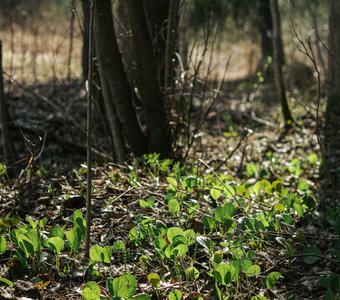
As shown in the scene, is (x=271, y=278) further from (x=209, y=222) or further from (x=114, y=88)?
(x=114, y=88)

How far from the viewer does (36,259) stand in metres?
3.25

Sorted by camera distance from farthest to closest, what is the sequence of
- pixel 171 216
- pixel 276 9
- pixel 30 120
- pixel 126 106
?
pixel 276 9, pixel 30 120, pixel 126 106, pixel 171 216

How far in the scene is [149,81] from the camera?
5.34 meters

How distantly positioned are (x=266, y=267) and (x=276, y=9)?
17.1ft

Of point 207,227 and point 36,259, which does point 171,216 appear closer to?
point 207,227

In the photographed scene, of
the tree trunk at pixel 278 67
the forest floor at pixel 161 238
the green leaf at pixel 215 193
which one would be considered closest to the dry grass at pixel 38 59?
the tree trunk at pixel 278 67

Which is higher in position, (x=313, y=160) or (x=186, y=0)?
(x=186, y=0)

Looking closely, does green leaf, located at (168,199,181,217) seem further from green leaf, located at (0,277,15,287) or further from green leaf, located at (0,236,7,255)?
green leaf, located at (0,277,15,287)

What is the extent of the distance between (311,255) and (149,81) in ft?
8.49

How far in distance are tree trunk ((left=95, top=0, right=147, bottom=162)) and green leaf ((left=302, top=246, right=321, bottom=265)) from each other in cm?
233

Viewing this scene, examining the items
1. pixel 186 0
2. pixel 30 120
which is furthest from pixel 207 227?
pixel 30 120

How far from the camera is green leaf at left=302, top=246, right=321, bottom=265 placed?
3.33 metres

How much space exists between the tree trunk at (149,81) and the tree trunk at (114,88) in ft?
0.43

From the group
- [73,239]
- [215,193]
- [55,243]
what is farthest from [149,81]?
[55,243]
